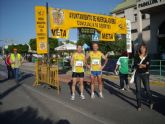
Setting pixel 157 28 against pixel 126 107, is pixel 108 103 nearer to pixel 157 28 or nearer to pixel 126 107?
pixel 126 107

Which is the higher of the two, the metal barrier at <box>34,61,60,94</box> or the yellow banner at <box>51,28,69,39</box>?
the yellow banner at <box>51,28,69,39</box>

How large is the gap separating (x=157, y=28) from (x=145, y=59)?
2105cm

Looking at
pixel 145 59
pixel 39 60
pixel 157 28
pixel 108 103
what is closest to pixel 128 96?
pixel 108 103

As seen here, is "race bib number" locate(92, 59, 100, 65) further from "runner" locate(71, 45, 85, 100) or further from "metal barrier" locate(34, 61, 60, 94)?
"metal barrier" locate(34, 61, 60, 94)

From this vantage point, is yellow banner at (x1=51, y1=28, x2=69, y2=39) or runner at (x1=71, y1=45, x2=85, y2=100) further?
yellow banner at (x1=51, y1=28, x2=69, y2=39)

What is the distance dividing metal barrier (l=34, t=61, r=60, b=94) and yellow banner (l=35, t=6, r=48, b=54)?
2.79 feet

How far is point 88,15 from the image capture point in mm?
14461

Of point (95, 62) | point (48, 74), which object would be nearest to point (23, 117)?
point (95, 62)

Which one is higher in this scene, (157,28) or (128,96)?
(157,28)

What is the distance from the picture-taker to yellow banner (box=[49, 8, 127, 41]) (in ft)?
43.2

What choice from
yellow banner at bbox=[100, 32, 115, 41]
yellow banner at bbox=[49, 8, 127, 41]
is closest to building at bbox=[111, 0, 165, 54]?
yellow banner at bbox=[49, 8, 127, 41]

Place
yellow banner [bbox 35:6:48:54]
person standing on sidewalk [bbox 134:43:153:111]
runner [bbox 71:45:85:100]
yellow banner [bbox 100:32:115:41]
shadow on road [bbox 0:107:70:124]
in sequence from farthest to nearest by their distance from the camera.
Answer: yellow banner [bbox 100:32:115:41] < yellow banner [bbox 35:6:48:54] < runner [bbox 71:45:85:100] < person standing on sidewalk [bbox 134:43:153:111] < shadow on road [bbox 0:107:70:124]

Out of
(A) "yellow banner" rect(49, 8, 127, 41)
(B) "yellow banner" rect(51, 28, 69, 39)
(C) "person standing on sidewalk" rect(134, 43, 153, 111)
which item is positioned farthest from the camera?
(A) "yellow banner" rect(49, 8, 127, 41)

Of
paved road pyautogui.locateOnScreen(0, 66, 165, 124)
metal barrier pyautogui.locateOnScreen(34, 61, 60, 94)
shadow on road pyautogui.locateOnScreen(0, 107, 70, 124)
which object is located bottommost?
shadow on road pyautogui.locateOnScreen(0, 107, 70, 124)
